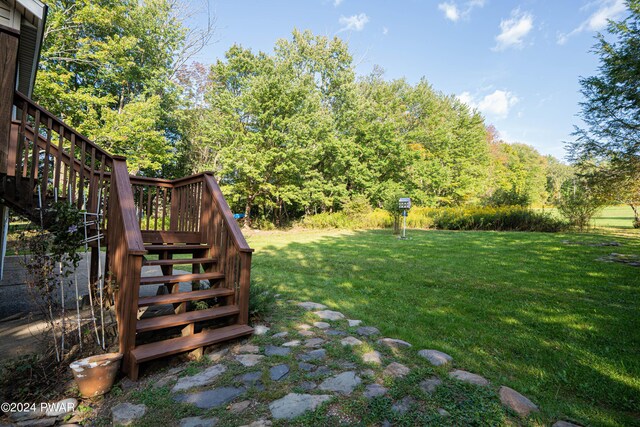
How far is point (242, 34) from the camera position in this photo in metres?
16.2

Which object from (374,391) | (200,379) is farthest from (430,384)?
(200,379)

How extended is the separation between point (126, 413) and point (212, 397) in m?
0.55

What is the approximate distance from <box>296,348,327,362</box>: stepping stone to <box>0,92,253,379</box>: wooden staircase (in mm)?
740

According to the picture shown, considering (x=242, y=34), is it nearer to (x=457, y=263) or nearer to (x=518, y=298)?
(x=457, y=263)

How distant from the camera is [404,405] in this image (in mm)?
1835

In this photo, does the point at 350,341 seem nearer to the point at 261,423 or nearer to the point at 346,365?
the point at 346,365

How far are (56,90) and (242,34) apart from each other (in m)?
9.61

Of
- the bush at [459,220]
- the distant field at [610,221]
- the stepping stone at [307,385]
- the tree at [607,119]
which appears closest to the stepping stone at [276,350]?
the stepping stone at [307,385]

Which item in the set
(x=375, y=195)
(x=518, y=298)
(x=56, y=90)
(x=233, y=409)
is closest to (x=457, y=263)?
(x=518, y=298)

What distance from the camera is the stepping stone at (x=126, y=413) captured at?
5.91ft

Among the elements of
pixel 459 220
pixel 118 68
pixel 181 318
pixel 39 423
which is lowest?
pixel 39 423

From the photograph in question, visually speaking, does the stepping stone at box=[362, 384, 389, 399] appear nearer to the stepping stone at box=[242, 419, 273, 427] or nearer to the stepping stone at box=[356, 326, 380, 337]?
the stepping stone at box=[242, 419, 273, 427]

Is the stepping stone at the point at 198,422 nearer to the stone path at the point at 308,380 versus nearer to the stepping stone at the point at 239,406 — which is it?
the stone path at the point at 308,380

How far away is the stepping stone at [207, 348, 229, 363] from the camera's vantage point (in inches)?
102
